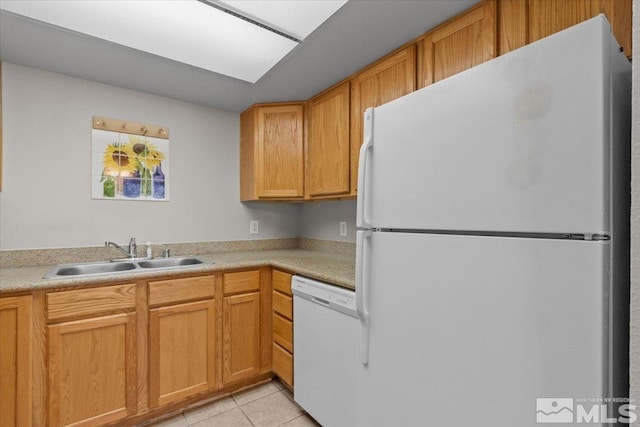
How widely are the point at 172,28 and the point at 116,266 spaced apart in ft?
5.08

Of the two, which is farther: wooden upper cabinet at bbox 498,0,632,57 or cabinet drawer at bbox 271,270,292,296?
cabinet drawer at bbox 271,270,292,296

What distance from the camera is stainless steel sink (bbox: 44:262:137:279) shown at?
1897mm

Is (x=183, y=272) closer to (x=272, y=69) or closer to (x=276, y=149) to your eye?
(x=276, y=149)

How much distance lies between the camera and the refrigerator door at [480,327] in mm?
711

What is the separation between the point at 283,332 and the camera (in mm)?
2072

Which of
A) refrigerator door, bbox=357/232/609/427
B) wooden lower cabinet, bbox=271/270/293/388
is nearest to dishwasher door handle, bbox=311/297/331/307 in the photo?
wooden lower cabinet, bbox=271/270/293/388

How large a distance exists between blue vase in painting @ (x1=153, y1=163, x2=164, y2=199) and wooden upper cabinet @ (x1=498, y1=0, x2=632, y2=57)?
2.32 meters

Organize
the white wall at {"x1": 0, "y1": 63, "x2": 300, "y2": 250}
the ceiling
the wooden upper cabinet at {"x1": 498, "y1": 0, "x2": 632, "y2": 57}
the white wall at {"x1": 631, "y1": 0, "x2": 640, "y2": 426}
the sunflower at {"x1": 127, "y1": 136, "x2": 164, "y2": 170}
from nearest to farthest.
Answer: the white wall at {"x1": 631, "y1": 0, "x2": 640, "y2": 426} → the wooden upper cabinet at {"x1": 498, "y1": 0, "x2": 632, "y2": 57} → the ceiling → the white wall at {"x1": 0, "y1": 63, "x2": 300, "y2": 250} → the sunflower at {"x1": 127, "y1": 136, "x2": 164, "y2": 170}

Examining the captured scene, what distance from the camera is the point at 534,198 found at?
777 millimetres

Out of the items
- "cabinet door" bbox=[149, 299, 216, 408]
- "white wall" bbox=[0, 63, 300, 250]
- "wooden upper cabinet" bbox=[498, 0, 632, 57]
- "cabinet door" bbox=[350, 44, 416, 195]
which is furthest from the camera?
"white wall" bbox=[0, 63, 300, 250]

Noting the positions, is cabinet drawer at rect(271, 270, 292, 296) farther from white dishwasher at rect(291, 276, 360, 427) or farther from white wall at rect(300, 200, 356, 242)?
white wall at rect(300, 200, 356, 242)

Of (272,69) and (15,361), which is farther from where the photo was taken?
(272,69)

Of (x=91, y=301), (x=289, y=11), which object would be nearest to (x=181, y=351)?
(x=91, y=301)

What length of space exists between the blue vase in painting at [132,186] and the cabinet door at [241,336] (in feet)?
3.52
